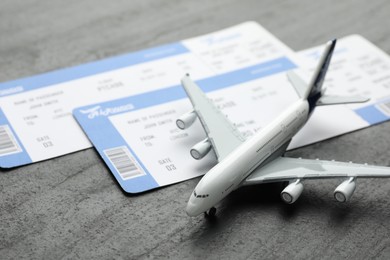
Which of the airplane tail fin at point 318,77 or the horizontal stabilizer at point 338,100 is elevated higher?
the airplane tail fin at point 318,77

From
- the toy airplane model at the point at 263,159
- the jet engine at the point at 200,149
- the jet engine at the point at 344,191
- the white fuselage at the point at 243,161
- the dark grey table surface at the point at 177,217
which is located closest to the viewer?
the dark grey table surface at the point at 177,217

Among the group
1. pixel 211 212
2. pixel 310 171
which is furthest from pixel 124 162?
pixel 310 171

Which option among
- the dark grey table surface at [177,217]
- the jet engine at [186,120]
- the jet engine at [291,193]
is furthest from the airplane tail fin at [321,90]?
the jet engine at [291,193]

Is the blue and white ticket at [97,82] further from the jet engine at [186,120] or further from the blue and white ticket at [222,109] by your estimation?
the jet engine at [186,120]

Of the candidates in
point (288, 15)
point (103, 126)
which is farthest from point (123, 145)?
point (288, 15)

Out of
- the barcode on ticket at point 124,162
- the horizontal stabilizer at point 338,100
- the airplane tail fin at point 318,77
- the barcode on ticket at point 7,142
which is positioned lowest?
the barcode on ticket at point 124,162

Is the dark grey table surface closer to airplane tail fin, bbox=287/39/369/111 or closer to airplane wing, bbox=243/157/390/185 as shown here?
airplane wing, bbox=243/157/390/185
